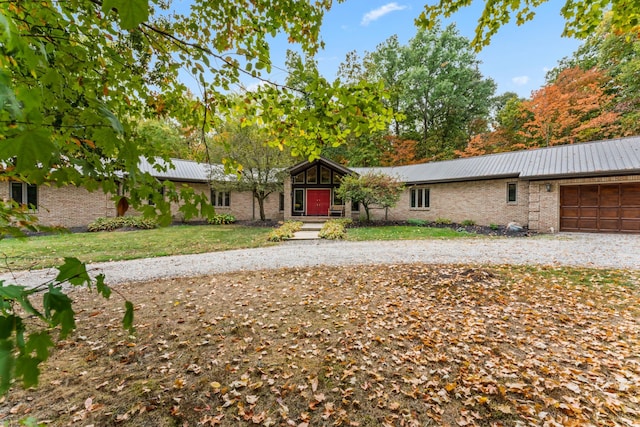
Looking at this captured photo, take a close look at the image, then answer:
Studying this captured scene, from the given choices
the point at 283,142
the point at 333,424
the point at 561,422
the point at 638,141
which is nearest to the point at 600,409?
the point at 561,422

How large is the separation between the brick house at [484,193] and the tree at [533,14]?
991 cm

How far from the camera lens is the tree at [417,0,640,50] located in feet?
11.8

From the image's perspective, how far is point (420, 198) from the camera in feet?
62.6

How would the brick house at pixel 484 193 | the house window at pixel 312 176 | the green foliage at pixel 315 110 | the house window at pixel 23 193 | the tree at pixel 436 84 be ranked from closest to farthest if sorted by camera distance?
the green foliage at pixel 315 110 → the brick house at pixel 484 193 → the house window at pixel 23 193 → the house window at pixel 312 176 → the tree at pixel 436 84

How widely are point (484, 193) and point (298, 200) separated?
39.9 feet

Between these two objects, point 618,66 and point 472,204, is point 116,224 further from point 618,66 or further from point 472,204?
point 618,66

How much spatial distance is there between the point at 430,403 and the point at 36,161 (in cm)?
330

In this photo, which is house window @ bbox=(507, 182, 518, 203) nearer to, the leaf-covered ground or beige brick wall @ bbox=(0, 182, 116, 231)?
the leaf-covered ground

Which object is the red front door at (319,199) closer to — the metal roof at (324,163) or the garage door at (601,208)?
the metal roof at (324,163)

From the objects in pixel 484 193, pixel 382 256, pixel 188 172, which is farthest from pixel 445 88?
pixel 382 256

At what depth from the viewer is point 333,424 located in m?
2.44

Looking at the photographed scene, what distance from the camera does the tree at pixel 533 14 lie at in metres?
3.61

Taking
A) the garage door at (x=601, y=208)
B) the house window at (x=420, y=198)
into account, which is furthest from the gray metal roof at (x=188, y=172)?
the garage door at (x=601, y=208)

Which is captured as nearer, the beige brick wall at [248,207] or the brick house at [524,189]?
the brick house at [524,189]
